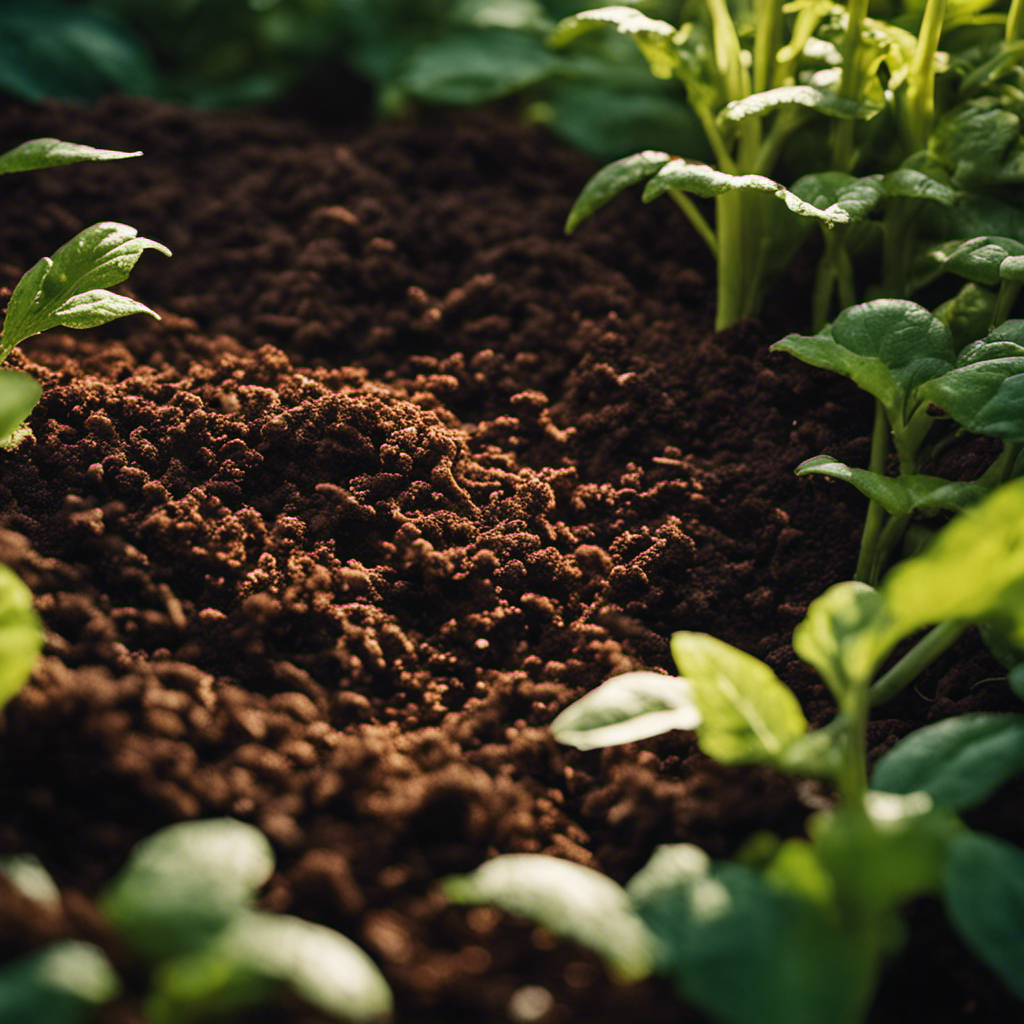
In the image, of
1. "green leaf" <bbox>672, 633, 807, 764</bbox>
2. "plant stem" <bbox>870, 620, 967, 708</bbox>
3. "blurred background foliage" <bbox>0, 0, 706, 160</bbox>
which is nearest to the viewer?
"green leaf" <bbox>672, 633, 807, 764</bbox>

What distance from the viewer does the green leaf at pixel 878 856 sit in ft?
2.24

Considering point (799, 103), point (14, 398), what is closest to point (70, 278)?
point (14, 398)

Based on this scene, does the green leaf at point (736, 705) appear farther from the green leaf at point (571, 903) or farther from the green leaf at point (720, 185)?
the green leaf at point (720, 185)

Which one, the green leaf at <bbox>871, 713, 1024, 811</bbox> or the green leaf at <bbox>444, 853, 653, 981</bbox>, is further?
the green leaf at <bbox>871, 713, 1024, 811</bbox>

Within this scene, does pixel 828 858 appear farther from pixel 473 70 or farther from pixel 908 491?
pixel 473 70

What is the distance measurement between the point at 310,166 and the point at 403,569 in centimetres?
102

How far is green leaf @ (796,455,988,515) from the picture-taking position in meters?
1.09

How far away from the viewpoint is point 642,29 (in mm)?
1450

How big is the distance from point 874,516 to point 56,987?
3.39 ft

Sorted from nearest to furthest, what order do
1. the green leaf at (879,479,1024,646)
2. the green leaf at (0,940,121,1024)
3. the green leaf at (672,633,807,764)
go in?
the green leaf at (0,940,121,1024) → the green leaf at (879,479,1024,646) → the green leaf at (672,633,807,764)

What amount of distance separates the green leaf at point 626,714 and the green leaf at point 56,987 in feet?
1.38

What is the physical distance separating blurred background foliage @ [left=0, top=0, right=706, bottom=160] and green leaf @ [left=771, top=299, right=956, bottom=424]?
0.88 meters

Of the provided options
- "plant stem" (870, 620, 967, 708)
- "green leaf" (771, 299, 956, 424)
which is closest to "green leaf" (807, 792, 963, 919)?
"plant stem" (870, 620, 967, 708)

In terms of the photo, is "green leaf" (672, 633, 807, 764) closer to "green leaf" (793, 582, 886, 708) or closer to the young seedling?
"green leaf" (793, 582, 886, 708)
